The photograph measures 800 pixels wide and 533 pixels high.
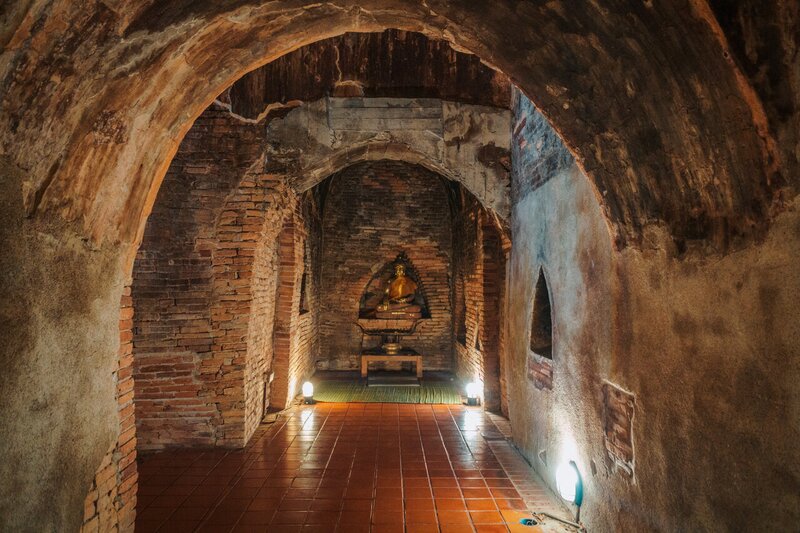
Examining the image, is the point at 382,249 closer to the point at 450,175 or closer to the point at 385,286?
Result: the point at 385,286

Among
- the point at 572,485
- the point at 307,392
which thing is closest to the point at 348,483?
the point at 572,485

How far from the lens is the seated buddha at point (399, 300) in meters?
10.3

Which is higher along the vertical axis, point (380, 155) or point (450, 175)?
point (380, 155)

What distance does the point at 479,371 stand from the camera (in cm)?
754

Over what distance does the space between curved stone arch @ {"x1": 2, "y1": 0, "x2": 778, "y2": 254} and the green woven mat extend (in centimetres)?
578

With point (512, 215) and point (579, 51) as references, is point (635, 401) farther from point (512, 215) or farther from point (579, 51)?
point (512, 215)

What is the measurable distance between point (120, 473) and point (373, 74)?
512cm

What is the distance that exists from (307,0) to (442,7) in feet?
2.19

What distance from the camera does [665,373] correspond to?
2.47m

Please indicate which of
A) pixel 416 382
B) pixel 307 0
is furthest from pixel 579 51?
pixel 416 382

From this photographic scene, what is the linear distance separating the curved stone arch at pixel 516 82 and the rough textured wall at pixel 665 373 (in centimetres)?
26

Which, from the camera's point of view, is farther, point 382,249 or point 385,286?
point 385,286

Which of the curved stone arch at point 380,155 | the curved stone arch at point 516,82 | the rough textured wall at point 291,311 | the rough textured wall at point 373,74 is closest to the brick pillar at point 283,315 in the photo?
the rough textured wall at point 291,311

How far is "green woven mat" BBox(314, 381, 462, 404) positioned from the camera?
782 centimetres
